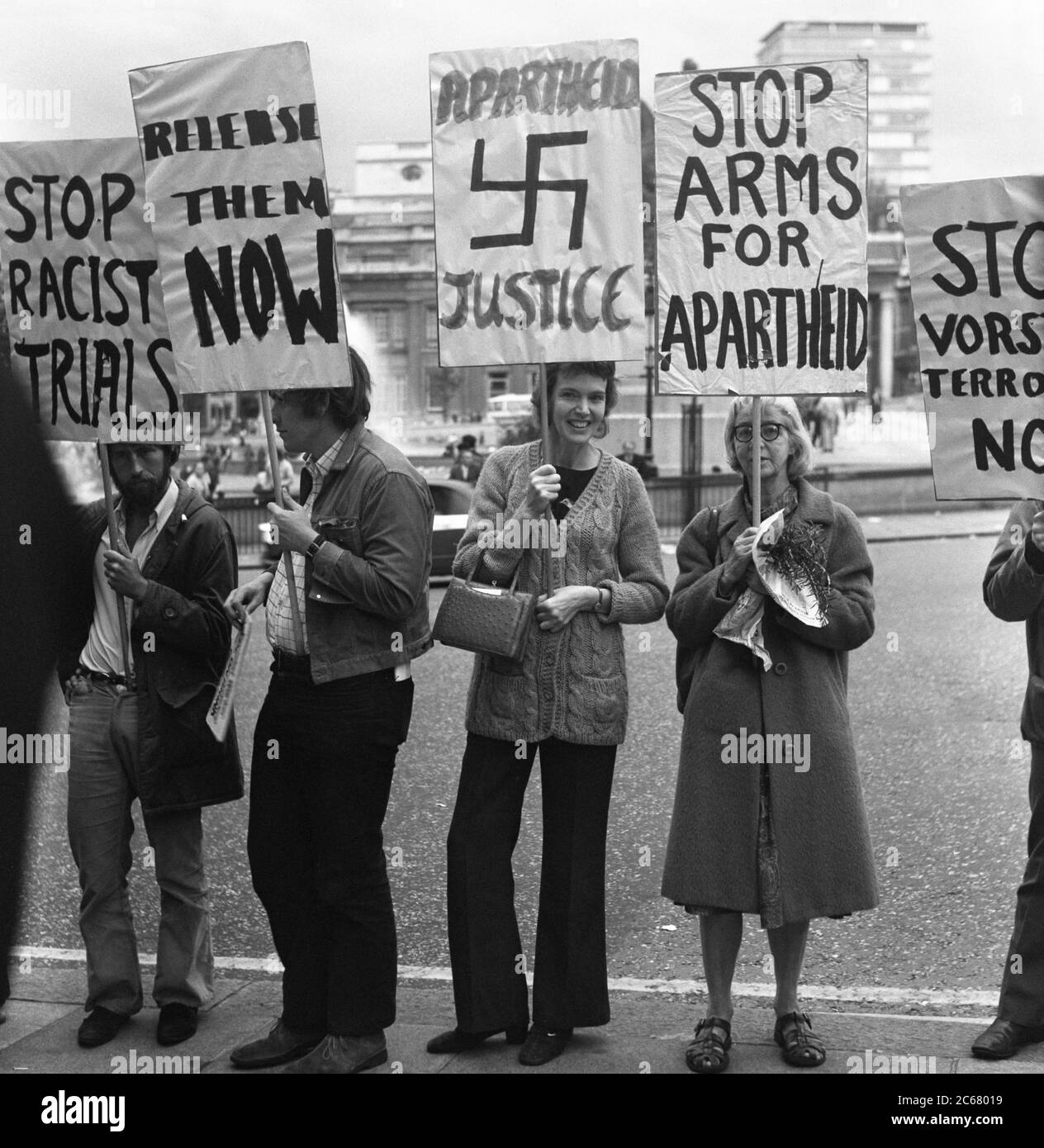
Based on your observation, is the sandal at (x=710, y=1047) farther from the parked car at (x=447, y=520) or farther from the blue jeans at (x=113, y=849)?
the parked car at (x=447, y=520)

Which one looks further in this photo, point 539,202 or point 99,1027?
point 99,1027

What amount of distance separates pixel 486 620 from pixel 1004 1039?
66.7 inches

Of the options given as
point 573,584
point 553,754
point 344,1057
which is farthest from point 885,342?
point 344,1057

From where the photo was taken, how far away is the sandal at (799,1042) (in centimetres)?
389

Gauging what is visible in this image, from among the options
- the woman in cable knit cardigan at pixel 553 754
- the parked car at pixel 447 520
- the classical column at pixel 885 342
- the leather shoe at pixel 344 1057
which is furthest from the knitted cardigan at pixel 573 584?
the classical column at pixel 885 342

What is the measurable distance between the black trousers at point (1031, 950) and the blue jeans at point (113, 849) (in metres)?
2.19

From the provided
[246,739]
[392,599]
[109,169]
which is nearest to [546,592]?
[392,599]

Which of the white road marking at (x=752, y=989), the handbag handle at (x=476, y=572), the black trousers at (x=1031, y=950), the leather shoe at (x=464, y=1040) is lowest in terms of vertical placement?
the white road marking at (x=752, y=989)

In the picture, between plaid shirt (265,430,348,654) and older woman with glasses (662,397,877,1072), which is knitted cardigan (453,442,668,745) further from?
plaid shirt (265,430,348,654)

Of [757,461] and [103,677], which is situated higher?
[757,461]

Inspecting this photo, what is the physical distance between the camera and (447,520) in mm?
17859
